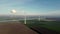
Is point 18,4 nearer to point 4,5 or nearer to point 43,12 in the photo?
point 4,5

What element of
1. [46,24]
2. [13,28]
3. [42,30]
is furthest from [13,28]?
[46,24]

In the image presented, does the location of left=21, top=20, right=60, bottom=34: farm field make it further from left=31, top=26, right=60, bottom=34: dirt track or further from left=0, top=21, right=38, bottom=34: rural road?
left=0, top=21, right=38, bottom=34: rural road

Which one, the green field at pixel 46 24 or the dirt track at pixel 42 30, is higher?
the green field at pixel 46 24

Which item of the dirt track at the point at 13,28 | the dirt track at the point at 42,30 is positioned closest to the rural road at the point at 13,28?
the dirt track at the point at 13,28

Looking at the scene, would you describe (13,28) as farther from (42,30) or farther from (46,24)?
(46,24)

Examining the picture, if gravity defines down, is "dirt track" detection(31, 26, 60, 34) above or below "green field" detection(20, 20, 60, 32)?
below

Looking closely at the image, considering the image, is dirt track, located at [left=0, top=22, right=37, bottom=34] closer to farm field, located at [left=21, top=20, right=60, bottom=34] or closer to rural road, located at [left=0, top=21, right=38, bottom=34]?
rural road, located at [left=0, top=21, right=38, bottom=34]

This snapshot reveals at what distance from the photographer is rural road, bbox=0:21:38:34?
270cm

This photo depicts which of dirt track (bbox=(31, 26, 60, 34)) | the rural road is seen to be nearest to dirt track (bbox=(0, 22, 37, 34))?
the rural road

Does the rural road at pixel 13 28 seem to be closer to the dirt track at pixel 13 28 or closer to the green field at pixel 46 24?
the dirt track at pixel 13 28

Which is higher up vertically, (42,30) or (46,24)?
(46,24)

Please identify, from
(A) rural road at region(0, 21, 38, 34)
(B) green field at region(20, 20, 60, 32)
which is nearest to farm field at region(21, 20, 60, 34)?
(B) green field at region(20, 20, 60, 32)

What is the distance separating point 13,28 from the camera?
2.74 metres

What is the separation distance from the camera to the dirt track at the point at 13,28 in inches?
106
